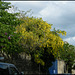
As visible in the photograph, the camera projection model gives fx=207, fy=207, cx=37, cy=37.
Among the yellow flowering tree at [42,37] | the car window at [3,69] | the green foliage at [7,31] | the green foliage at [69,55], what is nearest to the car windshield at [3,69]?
the car window at [3,69]

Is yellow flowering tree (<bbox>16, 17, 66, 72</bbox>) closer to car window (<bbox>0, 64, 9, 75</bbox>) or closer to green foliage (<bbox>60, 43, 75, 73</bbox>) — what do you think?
car window (<bbox>0, 64, 9, 75</bbox>)

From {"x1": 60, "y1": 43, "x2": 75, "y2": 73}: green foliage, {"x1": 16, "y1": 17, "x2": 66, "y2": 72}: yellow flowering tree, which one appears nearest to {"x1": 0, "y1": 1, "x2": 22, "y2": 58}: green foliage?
{"x1": 16, "y1": 17, "x2": 66, "y2": 72}: yellow flowering tree

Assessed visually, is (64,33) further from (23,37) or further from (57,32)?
(23,37)

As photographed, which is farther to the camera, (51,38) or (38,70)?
(38,70)

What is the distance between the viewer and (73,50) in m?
41.9

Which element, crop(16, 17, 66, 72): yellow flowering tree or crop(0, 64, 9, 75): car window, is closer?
crop(0, 64, 9, 75): car window

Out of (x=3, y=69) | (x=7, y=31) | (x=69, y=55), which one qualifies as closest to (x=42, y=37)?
(x=7, y=31)

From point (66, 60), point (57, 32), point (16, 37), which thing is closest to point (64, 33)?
point (57, 32)

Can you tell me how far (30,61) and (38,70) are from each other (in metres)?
2.07

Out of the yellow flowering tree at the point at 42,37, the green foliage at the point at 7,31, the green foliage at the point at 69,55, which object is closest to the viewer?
the green foliage at the point at 7,31

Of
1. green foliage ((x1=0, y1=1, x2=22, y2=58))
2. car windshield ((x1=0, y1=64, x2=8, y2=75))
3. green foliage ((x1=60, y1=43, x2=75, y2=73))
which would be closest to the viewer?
car windshield ((x1=0, y1=64, x2=8, y2=75))

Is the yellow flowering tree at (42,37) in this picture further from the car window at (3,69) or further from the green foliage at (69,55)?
the green foliage at (69,55)

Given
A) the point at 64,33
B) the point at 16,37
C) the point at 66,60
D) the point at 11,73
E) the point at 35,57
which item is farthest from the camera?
the point at 66,60

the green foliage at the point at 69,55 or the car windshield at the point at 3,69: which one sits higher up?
the car windshield at the point at 3,69
